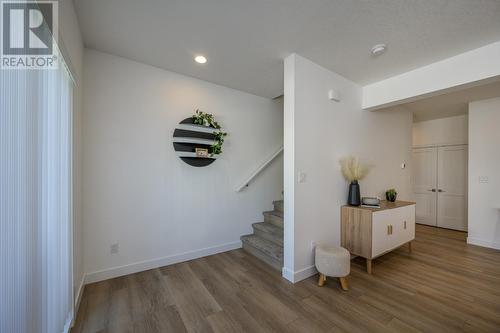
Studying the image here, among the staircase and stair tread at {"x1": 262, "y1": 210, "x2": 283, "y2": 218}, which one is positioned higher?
stair tread at {"x1": 262, "y1": 210, "x2": 283, "y2": 218}

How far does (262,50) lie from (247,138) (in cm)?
143

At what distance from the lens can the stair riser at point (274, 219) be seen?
10.3 feet

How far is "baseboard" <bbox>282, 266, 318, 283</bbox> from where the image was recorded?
7.31 ft

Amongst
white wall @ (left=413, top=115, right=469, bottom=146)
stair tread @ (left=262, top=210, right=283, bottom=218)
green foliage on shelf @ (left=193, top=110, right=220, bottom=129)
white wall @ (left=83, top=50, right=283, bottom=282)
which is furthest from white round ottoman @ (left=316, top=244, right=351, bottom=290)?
white wall @ (left=413, top=115, right=469, bottom=146)

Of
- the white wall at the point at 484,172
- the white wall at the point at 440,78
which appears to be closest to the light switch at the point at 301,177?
the white wall at the point at 440,78

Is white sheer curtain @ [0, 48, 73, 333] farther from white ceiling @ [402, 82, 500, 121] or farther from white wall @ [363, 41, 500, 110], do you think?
white ceiling @ [402, 82, 500, 121]

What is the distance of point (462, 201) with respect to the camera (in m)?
4.28

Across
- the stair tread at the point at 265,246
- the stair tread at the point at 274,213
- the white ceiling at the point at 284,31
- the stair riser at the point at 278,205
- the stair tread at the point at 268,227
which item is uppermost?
the white ceiling at the point at 284,31

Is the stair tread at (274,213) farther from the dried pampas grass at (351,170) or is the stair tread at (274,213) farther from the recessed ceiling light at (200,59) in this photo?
the recessed ceiling light at (200,59)

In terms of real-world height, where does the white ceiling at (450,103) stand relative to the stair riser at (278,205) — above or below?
above

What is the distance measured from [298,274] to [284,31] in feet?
8.75

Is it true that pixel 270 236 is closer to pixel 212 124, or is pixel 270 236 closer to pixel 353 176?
pixel 353 176

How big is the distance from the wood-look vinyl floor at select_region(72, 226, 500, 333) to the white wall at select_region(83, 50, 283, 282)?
1.11ft

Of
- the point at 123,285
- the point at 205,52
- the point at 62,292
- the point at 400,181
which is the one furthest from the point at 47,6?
the point at 400,181
